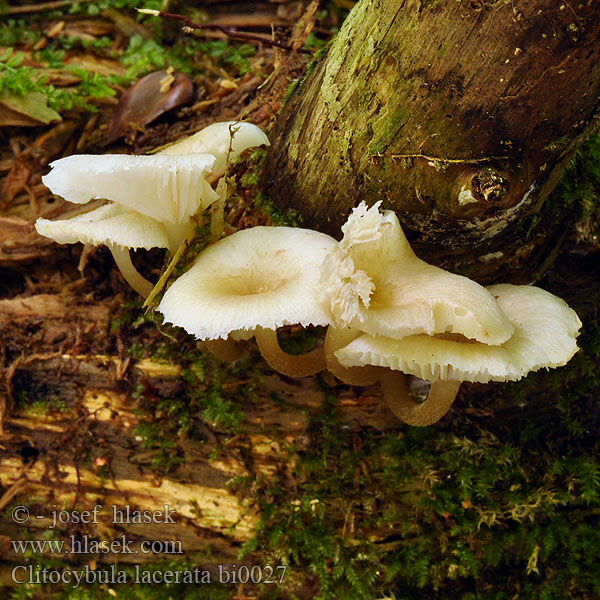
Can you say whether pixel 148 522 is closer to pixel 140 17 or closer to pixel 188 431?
pixel 188 431

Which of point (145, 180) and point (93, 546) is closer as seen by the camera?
point (145, 180)

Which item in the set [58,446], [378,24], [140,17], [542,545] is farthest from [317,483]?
[140,17]

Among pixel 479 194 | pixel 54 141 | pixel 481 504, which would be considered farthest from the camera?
pixel 54 141

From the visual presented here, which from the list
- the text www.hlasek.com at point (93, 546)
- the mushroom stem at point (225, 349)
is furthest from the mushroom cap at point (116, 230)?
the text www.hlasek.com at point (93, 546)

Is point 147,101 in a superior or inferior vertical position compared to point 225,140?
inferior

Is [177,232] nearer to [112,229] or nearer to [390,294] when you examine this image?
[112,229]

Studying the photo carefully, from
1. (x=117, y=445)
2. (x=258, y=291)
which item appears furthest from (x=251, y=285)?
(x=117, y=445)
